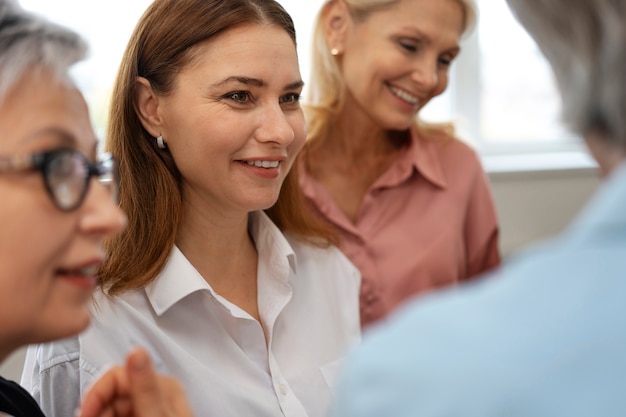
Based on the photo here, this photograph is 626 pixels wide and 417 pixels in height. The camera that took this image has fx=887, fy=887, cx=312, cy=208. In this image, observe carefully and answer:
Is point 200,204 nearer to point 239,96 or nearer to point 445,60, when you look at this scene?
point 239,96

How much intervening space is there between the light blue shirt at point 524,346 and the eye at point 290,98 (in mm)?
1088

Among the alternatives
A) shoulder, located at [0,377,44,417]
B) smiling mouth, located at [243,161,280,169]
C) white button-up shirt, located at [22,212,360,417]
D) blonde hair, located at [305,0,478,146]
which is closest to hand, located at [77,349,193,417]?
shoulder, located at [0,377,44,417]

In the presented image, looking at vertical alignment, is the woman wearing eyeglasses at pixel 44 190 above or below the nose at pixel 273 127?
above

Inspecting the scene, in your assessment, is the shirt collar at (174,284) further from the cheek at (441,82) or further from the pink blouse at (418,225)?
the cheek at (441,82)

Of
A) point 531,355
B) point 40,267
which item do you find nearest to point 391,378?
point 531,355

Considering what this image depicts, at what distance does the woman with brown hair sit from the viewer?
160cm

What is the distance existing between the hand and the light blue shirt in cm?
50

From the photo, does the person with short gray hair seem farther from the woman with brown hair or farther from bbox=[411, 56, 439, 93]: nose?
bbox=[411, 56, 439, 93]: nose

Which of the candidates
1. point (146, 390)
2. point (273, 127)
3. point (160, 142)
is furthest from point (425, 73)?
point (146, 390)

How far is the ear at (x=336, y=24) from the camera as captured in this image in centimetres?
233

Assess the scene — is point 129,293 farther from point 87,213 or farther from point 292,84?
point 87,213

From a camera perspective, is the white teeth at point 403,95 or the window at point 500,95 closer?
the white teeth at point 403,95

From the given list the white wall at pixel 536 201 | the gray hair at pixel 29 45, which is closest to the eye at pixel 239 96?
the gray hair at pixel 29 45

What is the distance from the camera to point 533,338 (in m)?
0.67
